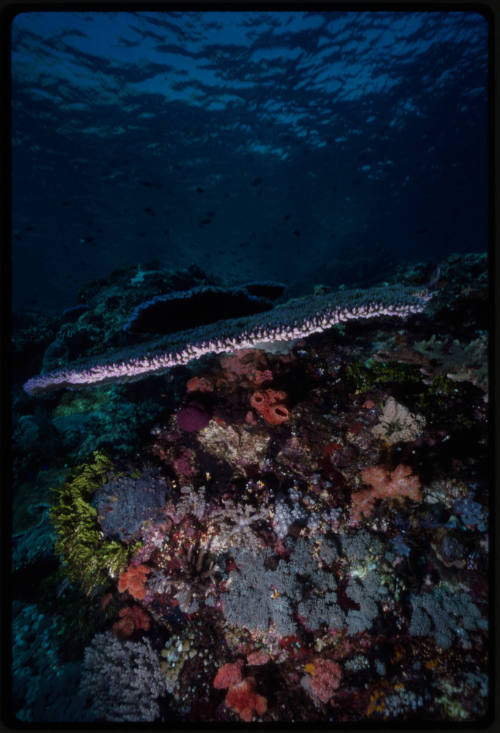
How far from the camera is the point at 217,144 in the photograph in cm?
2611

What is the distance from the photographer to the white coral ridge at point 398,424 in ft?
10.2

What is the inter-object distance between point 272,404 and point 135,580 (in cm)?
292

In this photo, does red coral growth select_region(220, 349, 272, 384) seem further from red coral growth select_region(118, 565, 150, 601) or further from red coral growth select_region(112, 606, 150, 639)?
red coral growth select_region(112, 606, 150, 639)

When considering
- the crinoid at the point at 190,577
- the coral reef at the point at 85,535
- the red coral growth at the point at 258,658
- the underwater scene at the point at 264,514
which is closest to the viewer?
the underwater scene at the point at 264,514

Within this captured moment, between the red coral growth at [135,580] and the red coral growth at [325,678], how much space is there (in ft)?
7.23

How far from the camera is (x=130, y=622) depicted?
379 centimetres

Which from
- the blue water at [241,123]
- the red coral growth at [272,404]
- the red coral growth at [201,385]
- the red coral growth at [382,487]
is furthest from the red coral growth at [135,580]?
the blue water at [241,123]

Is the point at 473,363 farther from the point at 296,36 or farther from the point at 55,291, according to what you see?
the point at 55,291

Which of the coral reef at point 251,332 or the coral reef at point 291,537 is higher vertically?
the coral reef at point 251,332

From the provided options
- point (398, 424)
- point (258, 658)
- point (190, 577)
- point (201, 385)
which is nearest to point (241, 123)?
point (201, 385)

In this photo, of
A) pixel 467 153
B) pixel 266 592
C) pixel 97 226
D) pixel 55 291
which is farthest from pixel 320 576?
pixel 55 291

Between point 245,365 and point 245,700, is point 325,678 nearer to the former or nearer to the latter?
point 245,700

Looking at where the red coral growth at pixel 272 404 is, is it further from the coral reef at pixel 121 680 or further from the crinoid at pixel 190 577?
the coral reef at pixel 121 680

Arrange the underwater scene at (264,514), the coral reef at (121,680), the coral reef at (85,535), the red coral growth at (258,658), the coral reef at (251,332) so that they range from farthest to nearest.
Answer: the coral reef at (85,535), the red coral growth at (258,658), the coral reef at (121,680), the underwater scene at (264,514), the coral reef at (251,332)
